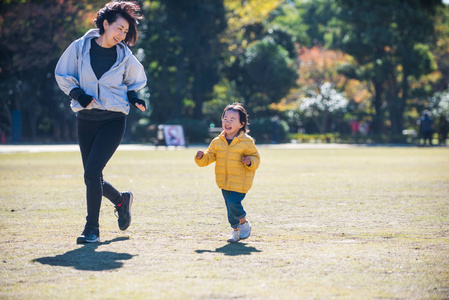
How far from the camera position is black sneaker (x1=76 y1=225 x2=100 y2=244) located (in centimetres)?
580

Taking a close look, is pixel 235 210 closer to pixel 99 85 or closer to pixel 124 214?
pixel 124 214

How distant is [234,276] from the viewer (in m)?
4.39

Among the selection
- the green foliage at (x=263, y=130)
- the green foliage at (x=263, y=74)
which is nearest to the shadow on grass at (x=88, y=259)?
the green foliage at (x=263, y=130)

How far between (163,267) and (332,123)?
56.0m

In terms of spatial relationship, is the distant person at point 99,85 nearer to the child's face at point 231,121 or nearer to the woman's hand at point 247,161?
the child's face at point 231,121

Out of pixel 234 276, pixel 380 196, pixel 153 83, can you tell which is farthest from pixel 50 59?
pixel 234 276

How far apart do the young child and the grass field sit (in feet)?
0.81

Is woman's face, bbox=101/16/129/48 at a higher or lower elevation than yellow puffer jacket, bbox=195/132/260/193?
higher

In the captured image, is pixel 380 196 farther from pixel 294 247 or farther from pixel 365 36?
pixel 365 36

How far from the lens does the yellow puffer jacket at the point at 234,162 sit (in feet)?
20.1

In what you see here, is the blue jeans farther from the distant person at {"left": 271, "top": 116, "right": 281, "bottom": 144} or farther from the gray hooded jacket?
the distant person at {"left": 271, "top": 116, "right": 281, "bottom": 144}

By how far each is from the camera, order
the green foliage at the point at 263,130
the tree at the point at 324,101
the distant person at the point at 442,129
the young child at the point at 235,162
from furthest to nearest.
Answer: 1. the tree at the point at 324,101
2. the distant person at the point at 442,129
3. the green foliage at the point at 263,130
4. the young child at the point at 235,162

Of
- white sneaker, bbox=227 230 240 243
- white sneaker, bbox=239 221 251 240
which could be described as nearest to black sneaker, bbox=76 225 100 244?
white sneaker, bbox=227 230 240 243

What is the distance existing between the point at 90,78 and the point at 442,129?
39416 mm
